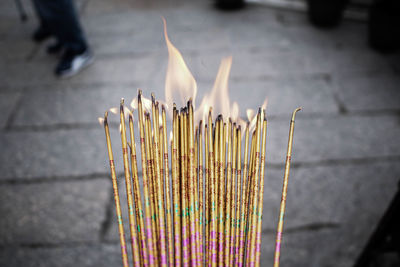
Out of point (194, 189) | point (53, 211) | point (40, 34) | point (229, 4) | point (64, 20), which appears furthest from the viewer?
point (229, 4)

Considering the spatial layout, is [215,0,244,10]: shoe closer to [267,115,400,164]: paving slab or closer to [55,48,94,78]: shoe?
[55,48,94,78]: shoe

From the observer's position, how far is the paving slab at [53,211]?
1823 mm

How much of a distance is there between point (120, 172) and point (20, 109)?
1.13 m

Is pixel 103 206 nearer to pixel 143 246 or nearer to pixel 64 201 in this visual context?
pixel 64 201

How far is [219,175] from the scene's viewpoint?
1.97 feet

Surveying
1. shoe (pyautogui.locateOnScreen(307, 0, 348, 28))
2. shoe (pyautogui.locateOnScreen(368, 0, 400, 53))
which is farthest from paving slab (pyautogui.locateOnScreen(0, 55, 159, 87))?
shoe (pyautogui.locateOnScreen(368, 0, 400, 53))

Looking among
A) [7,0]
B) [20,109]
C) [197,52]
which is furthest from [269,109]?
[7,0]

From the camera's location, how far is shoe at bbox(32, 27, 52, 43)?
359cm

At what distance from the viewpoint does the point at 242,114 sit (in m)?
2.60

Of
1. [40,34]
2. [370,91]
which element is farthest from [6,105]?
[370,91]

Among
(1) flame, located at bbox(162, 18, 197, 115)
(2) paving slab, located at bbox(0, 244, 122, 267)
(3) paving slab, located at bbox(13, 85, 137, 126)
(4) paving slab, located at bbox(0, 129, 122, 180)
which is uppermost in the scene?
(1) flame, located at bbox(162, 18, 197, 115)

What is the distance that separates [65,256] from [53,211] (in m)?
0.31

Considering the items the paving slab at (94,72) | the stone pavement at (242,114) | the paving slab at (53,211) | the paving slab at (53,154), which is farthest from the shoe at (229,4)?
the paving slab at (53,211)

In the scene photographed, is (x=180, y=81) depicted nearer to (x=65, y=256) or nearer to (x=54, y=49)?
(x=65, y=256)
